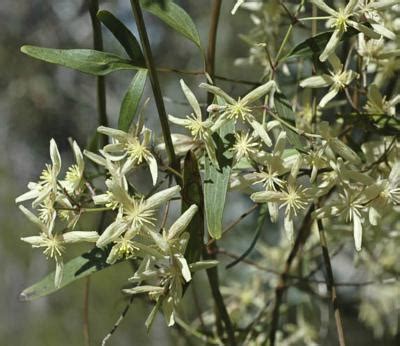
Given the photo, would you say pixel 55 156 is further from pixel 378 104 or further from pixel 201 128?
pixel 378 104

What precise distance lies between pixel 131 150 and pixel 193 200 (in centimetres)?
6

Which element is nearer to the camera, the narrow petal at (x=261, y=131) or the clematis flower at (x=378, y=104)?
the narrow petal at (x=261, y=131)

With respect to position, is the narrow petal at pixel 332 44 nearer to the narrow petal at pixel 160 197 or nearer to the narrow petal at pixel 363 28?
the narrow petal at pixel 363 28

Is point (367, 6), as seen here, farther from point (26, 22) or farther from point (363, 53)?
point (26, 22)

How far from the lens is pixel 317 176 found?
65 centimetres

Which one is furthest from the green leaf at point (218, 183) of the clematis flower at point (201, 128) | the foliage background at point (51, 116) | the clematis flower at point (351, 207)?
the foliage background at point (51, 116)

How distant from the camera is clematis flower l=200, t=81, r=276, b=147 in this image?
0.59 metres

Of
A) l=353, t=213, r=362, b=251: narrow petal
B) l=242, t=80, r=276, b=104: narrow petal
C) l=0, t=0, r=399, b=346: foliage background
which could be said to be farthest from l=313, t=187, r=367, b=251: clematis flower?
l=0, t=0, r=399, b=346: foliage background

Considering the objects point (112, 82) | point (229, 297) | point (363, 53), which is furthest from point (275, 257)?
point (112, 82)

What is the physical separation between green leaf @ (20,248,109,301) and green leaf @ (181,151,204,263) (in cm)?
8

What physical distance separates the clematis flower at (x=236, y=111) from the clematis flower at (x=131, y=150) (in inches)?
2.2

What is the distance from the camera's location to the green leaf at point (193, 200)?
1.95 ft

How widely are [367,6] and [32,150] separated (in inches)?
112

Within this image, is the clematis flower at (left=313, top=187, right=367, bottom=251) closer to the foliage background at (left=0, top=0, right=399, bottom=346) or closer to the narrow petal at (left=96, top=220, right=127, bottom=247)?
the narrow petal at (left=96, top=220, right=127, bottom=247)
